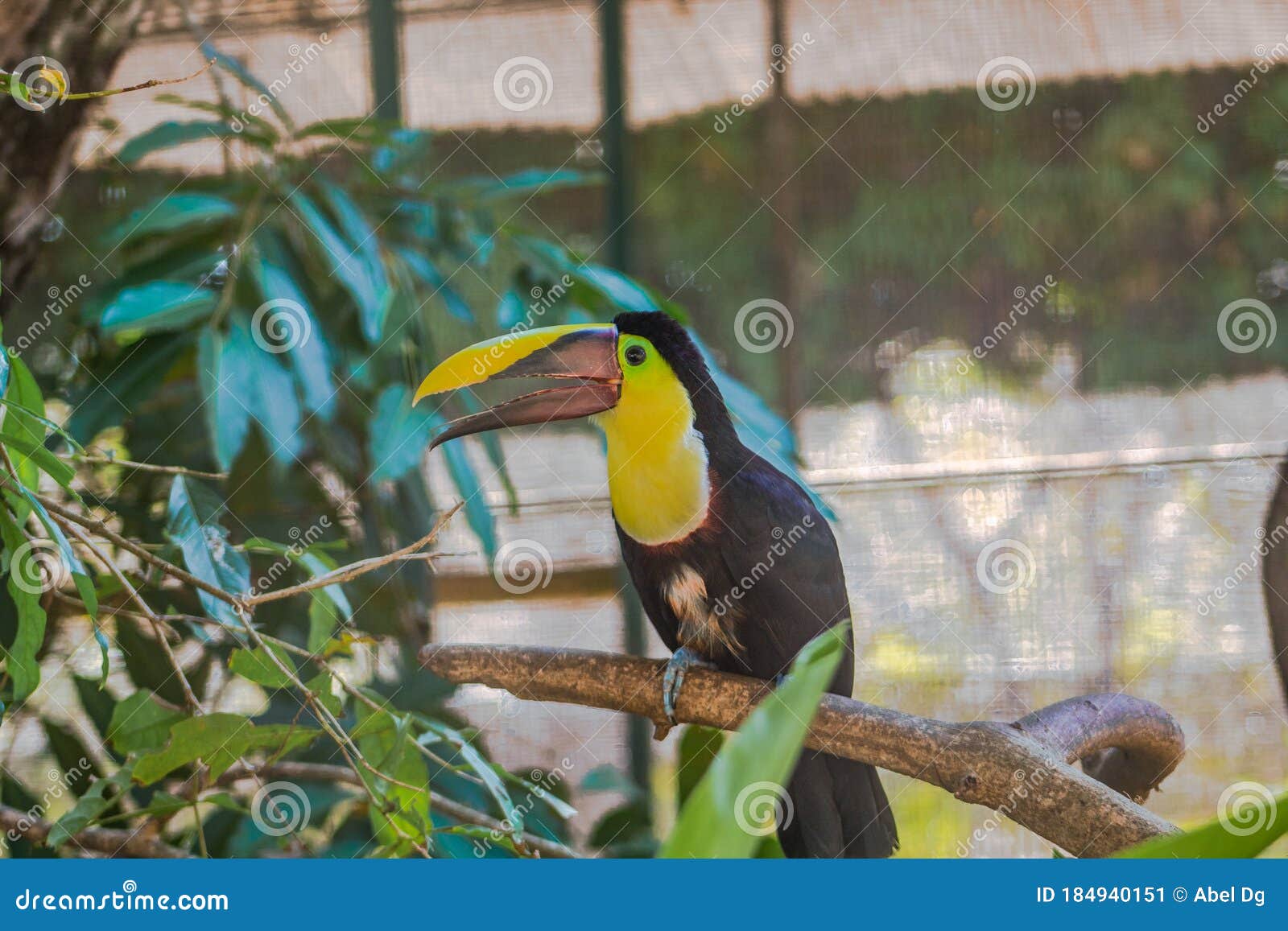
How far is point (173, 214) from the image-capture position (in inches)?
69.9

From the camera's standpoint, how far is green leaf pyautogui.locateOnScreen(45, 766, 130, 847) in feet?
4.54

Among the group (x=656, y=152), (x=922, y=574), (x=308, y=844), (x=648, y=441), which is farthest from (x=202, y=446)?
(x=922, y=574)

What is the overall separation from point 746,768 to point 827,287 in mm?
1531

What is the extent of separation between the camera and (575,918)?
155cm

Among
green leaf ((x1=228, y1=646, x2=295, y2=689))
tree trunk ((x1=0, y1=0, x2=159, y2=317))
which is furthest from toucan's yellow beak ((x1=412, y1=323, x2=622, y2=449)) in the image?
tree trunk ((x1=0, y1=0, x2=159, y2=317))

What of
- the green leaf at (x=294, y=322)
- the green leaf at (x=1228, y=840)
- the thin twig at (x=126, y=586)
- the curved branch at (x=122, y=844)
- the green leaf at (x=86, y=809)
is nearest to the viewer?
the green leaf at (x=1228, y=840)

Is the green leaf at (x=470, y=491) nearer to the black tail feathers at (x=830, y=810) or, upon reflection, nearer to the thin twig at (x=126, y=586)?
the thin twig at (x=126, y=586)

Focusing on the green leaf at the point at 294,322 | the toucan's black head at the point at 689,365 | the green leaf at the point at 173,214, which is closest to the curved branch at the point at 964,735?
the toucan's black head at the point at 689,365

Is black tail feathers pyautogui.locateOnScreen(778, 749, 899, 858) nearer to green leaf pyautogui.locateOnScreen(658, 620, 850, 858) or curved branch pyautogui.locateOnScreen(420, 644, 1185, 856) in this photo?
curved branch pyautogui.locateOnScreen(420, 644, 1185, 856)

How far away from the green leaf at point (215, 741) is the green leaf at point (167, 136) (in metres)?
0.94

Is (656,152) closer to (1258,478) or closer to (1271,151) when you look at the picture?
(1271,151)

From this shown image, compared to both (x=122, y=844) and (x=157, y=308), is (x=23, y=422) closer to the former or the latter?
(x=157, y=308)

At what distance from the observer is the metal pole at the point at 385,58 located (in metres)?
2.02

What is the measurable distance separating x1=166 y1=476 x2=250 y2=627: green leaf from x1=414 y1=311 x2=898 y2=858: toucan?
351 mm
